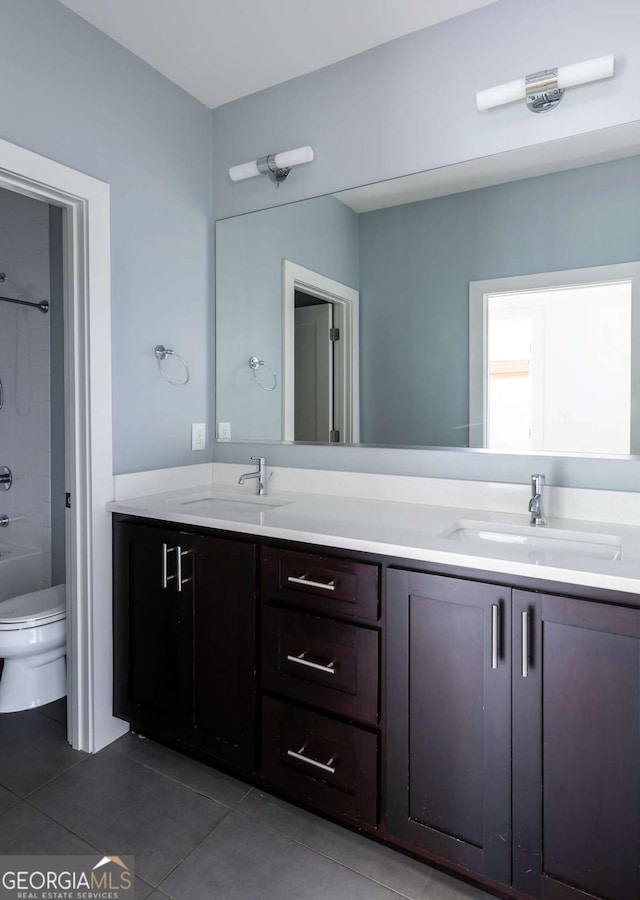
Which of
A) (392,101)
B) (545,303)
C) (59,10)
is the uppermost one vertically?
(59,10)

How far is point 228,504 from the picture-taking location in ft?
6.93

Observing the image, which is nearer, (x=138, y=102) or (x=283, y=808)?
(x=283, y=808)

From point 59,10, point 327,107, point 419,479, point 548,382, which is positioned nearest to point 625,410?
point 548,382

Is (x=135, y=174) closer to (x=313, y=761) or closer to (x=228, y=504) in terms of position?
(x=228, y=504)

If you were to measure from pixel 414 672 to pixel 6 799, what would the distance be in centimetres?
133

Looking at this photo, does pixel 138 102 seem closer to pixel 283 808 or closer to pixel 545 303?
pixel 545 303

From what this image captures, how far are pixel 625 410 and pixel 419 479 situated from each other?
0.68m

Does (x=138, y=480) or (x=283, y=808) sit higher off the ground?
(x=138, y=480)

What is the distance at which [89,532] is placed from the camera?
6.44ft

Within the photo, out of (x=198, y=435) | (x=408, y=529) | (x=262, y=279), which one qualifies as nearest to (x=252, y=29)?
(x=262, y=279)

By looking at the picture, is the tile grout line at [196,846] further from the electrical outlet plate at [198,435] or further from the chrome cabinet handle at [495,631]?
the electrical outlet plate at [198,435]

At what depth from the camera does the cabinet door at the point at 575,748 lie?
1.15m

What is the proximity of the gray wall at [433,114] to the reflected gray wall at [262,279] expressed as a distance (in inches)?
3.1

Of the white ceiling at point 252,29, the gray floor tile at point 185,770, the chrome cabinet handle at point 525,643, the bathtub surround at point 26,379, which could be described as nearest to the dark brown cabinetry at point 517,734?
the chrome cabinet handle at point 525,643
